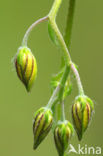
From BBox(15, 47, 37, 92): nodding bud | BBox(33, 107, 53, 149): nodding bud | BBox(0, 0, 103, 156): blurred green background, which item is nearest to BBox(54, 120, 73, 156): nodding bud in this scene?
BBox(33, 107, 53, 149): nodding bud

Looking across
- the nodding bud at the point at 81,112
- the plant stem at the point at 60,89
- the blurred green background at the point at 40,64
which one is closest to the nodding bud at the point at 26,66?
the plant stem at the point at 60,89

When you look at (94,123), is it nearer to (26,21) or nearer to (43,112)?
(26,21)

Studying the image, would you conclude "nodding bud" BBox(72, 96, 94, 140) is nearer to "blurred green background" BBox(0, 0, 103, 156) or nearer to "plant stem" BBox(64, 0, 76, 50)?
"plant stem" BBox(64, 0, 76, 50)

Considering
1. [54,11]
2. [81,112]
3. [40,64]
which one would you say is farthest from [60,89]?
[40,64]

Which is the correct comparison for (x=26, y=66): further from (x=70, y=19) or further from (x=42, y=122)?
(x=70, y=19)

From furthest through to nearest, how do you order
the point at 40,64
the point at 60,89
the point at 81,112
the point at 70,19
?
1. the point at 40,64
2. the point at 70,19
3. the point at 60,89
4. the point at 81,112

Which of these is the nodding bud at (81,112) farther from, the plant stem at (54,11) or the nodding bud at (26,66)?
the plant stem at (54,11)

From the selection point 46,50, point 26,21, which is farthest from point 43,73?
point 26,21
